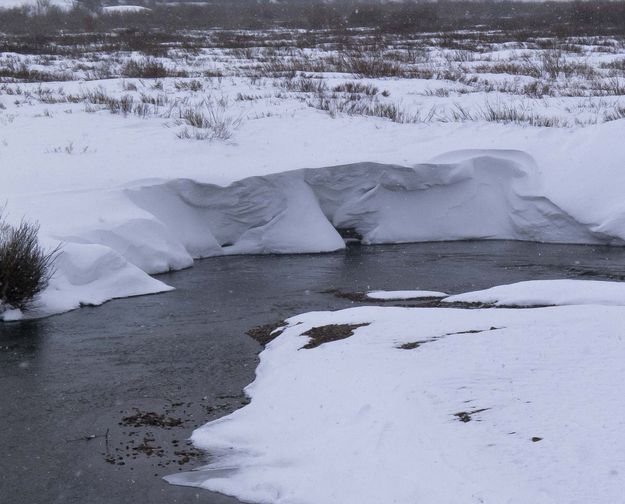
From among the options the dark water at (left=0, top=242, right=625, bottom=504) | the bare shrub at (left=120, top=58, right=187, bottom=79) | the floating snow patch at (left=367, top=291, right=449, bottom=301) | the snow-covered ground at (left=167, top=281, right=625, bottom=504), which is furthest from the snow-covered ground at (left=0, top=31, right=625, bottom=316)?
the snow-covered ground at (left=167, top=281, right=625, bottom=504)

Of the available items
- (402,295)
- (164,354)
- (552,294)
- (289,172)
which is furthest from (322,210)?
(164,354)

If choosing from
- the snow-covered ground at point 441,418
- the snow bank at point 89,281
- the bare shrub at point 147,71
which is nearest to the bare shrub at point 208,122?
the snow bank at point 89,281

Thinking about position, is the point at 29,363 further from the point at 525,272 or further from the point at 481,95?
the point at 481,95

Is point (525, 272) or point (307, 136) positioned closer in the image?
point (525, 272)

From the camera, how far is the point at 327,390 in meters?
6.14

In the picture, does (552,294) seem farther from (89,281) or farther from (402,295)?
(89,281)

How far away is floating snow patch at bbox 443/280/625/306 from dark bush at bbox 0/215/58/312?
4322mm

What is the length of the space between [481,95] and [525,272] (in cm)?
914

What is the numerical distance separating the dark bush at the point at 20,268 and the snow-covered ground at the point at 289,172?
269 mm

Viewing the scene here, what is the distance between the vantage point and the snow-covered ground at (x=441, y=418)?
445 cm

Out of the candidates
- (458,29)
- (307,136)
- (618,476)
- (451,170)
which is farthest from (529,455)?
(458,29)

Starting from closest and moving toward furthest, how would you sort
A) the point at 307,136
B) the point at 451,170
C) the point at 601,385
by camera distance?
the point at 601,385 → the point at 451,170 → the point at 307,136

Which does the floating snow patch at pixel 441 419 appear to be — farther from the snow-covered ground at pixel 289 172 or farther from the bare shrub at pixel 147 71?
Answer: the bare shrub at pixel 147 71

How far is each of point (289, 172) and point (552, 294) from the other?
606 cm
